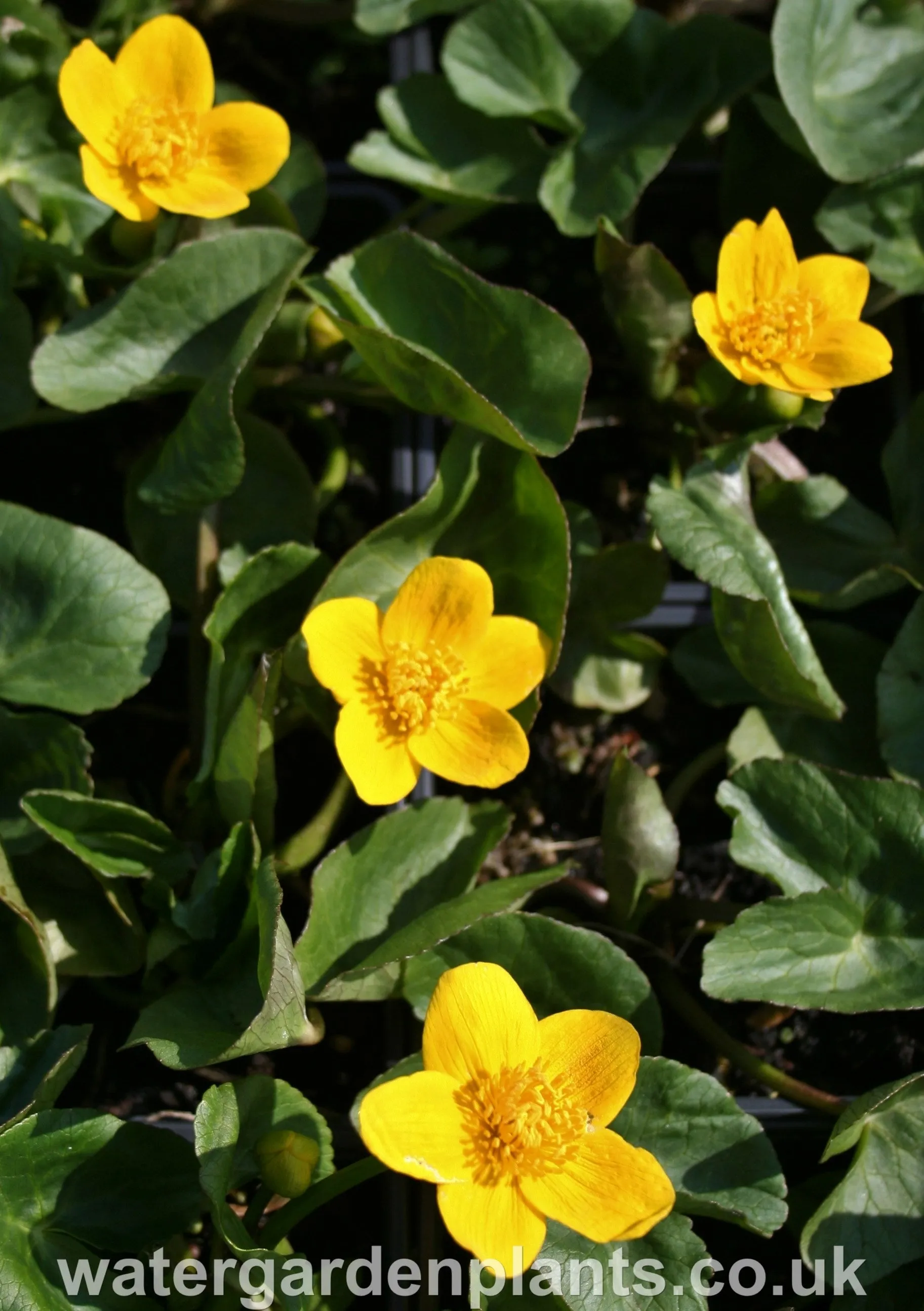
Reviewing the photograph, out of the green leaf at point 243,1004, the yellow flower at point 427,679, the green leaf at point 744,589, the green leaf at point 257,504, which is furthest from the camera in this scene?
the green leaf at point 257,504

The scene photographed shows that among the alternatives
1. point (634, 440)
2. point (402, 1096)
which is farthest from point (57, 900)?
point (634, 440)

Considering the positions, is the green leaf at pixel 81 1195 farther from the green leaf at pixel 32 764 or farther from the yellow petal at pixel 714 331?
the yellow petal at pixel 714 331


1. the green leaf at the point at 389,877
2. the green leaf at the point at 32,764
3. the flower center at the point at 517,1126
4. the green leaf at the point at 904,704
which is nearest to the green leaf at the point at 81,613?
the green leaf at the point at 32,764

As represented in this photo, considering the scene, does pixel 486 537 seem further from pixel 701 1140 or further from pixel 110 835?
pixel 701 1140

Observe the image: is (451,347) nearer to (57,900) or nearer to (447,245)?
(447,245)

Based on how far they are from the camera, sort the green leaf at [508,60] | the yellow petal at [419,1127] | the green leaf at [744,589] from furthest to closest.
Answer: the green leaf at [508,60] < the green leaf at [744,589] < the yellow petal at [419,1127]

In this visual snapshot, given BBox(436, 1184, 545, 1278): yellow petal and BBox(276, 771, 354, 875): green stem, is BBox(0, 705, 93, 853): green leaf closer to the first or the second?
BBox(276, 771, 354, 875): green stem

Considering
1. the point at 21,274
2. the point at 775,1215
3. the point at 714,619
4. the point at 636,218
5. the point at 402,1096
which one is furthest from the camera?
the point at 636,218
